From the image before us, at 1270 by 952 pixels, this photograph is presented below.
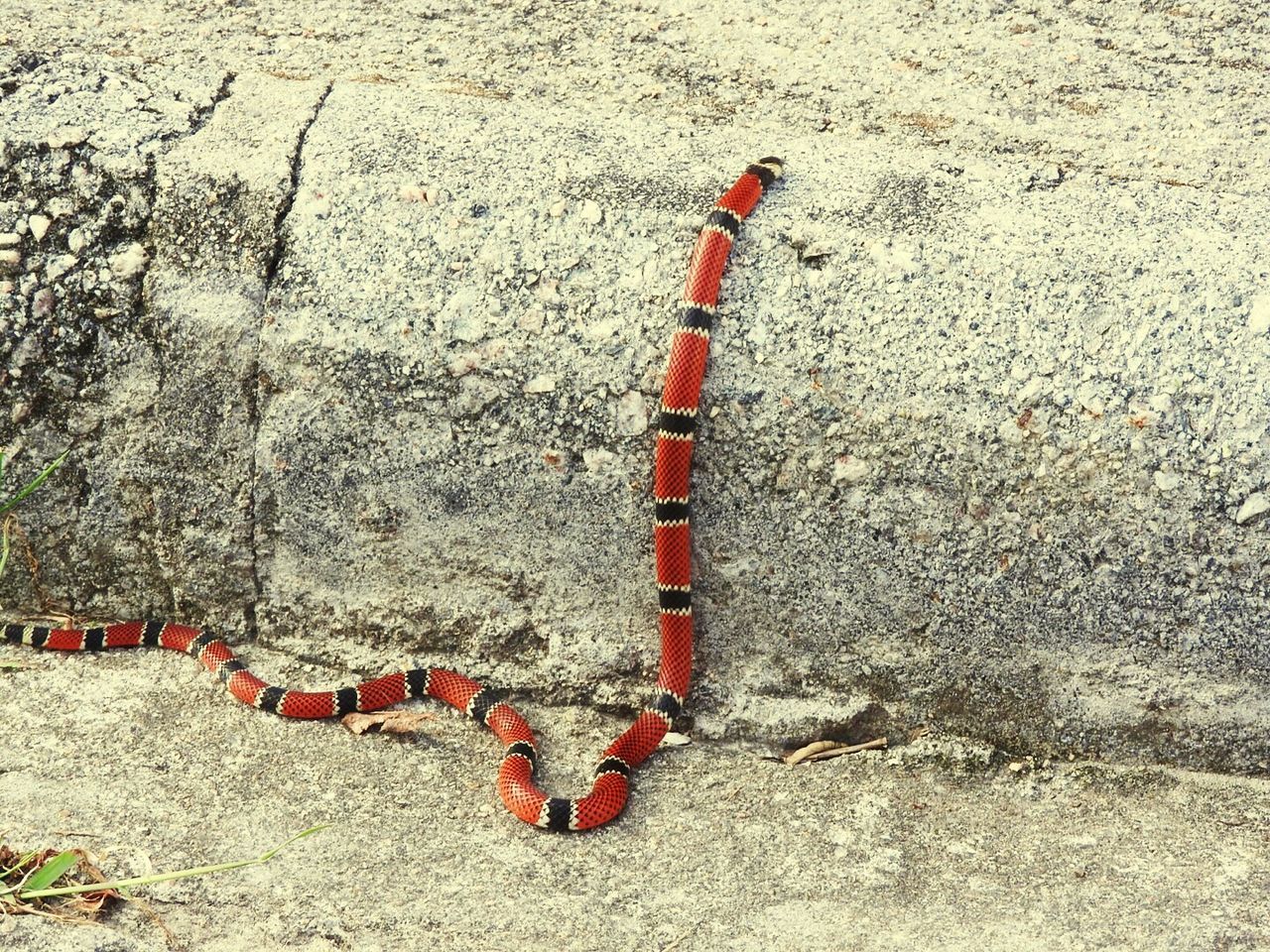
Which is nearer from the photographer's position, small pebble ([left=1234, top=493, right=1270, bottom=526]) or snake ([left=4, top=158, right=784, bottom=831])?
small pebble ([left=1234, top=493, right=1270, bottom=526])

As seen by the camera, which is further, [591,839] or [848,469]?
[848,469]

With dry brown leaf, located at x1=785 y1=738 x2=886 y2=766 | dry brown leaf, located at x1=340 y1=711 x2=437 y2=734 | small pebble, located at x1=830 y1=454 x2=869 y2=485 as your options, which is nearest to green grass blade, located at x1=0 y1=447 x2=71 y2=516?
dry brown leaf, located at x1=340 y1=711 x2=437 y2=734

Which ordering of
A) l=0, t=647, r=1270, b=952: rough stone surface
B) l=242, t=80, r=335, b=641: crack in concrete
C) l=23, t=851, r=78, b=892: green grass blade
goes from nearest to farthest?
l=23, t=851, r=78, b=892: green grass blade, l=0, t=647, r=1270, b=952: rough stone surface, l=242, t=80, r=335, b=641: crack in concrete

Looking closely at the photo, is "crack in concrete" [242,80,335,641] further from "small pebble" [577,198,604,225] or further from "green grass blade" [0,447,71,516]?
"small pebble" [577,198,604,225]

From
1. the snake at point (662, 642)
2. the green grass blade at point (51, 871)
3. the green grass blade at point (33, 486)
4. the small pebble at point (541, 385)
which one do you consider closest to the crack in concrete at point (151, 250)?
the green grass blade at point (33, 486)

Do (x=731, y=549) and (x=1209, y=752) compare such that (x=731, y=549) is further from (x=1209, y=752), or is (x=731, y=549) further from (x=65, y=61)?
(x=65, y=61)

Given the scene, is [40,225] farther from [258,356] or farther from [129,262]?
[258,356]

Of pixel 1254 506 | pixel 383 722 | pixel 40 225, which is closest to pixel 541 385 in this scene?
pixel 383 722
